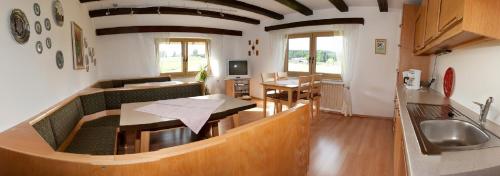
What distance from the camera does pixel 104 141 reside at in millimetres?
2143

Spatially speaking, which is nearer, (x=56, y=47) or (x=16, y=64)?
(x=16, y=64)

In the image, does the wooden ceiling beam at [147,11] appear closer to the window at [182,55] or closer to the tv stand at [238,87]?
the window at [182,55]

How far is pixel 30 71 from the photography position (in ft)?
5.88

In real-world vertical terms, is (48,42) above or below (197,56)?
below

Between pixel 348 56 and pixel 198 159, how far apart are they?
4.32 meters

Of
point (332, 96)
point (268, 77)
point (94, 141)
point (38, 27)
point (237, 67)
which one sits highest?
point (38, 27)

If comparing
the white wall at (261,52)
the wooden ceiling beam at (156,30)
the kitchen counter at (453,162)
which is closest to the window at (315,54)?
the white wall at (261,52)

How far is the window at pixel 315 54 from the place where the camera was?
4.82 meters

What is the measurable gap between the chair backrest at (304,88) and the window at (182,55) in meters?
3.27

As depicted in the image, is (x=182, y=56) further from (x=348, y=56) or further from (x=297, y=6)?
(x=348, y=56)

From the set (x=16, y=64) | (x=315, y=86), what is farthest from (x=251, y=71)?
(x=16, y=64)

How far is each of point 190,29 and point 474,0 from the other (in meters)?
5.45

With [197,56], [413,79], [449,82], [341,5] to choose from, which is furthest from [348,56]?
[197,56]

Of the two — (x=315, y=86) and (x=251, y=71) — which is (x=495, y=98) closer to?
(x=315, y=86)
